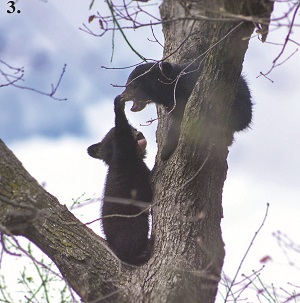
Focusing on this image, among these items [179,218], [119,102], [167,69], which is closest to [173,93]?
[167,69]

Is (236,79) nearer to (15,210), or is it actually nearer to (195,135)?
(195,135)

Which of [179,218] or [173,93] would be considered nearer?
[179,218]

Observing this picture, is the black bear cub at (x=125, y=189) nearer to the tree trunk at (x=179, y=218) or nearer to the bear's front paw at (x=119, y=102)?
the bear's front paw at (x=119, y=102)

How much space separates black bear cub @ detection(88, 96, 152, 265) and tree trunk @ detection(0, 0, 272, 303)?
0.61 m

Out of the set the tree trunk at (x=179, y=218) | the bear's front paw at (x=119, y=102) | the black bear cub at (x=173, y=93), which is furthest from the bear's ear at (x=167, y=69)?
the tree trunk at (x=179, y=218)

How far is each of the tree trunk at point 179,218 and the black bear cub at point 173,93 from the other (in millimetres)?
728

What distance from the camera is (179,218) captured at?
5227 millimetres

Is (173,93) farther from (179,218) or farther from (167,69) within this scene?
→ (179,218)

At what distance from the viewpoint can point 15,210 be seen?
463 centimetres

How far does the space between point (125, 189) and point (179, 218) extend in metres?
1.35

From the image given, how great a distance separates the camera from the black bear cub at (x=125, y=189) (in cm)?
601

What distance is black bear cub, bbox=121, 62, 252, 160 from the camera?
244 inches

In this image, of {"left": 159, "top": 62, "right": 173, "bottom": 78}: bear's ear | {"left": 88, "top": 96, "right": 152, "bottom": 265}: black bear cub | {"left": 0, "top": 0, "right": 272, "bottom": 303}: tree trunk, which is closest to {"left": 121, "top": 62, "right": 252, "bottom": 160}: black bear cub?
{"left": 159, "top": 62, "right": 173, "bottom": 78}: bear's ear

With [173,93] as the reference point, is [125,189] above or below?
below
